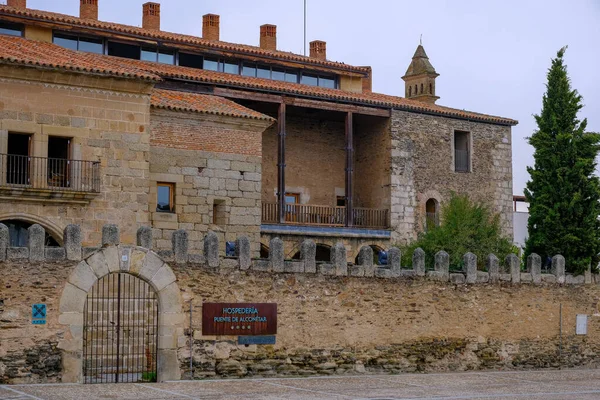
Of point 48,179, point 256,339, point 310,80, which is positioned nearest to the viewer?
point 256,339

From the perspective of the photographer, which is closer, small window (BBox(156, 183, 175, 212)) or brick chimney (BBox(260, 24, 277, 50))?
small window (BBox(156, 183, 175, 212))

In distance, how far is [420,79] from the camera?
1853 inches

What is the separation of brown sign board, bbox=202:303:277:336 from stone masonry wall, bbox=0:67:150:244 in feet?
16.6

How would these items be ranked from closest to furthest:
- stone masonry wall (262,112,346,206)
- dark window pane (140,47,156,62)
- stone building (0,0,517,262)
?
stone building (0,0,517,262)
dark window pane (140,47,156,62)
stone masonry wall (262,112,346,206)

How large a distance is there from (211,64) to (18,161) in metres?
13.1

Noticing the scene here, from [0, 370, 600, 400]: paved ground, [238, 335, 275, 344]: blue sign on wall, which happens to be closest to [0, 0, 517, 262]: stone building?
[238, 335, 275, 344]: blue sign on wall

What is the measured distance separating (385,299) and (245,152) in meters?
7.66

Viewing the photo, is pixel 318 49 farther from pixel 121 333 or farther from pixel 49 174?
pixel 121 333

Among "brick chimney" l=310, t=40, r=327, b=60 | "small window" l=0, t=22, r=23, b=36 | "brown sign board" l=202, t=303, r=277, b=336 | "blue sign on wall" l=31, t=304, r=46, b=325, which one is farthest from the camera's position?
"brick chimney" l=310, t=40, r=327, b=60

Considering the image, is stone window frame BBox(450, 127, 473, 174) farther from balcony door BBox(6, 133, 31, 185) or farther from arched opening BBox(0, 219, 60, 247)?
balcony door BBox(6, 133, 31, 185)

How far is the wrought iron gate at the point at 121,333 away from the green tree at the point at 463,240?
9161mm

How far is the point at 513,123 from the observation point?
131 ft

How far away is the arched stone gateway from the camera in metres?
19.0

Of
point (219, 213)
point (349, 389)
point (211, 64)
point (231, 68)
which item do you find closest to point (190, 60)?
point (211, 64)
